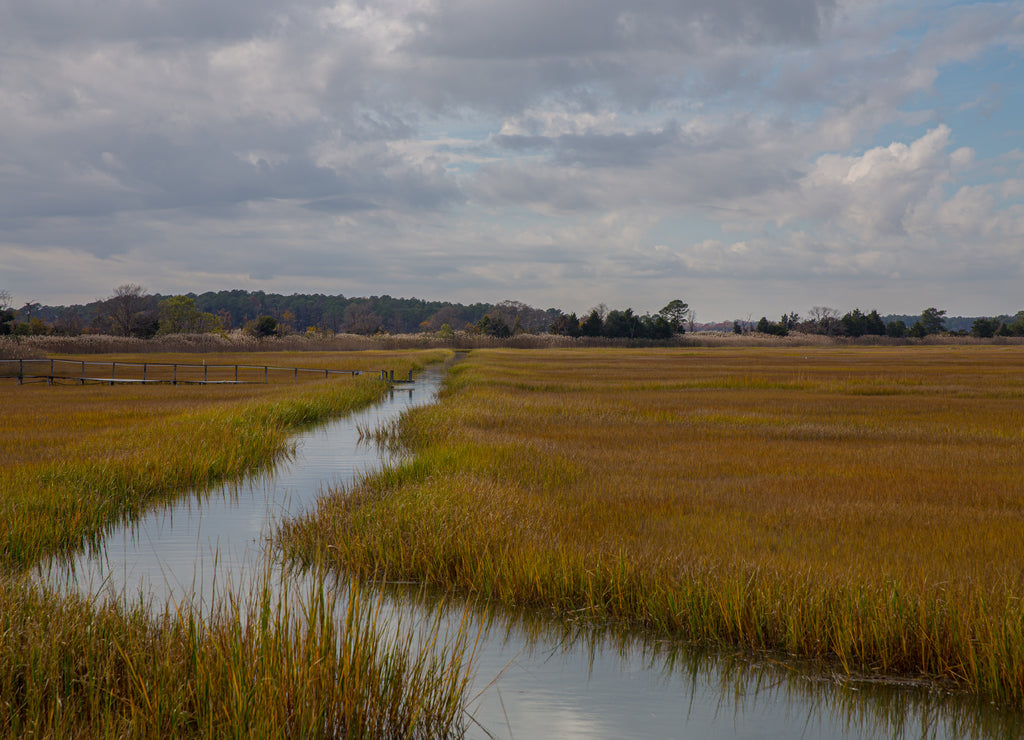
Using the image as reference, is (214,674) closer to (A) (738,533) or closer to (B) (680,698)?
(B) (680,698)

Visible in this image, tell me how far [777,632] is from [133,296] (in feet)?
456

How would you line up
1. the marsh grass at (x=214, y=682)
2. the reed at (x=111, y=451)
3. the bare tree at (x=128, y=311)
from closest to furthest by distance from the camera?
the marsh grass at (x=214, y=682)
the reed at (x=111, y=451)
the bare tree at (x=128, y=311)

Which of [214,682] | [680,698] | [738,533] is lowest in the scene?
[680,698]

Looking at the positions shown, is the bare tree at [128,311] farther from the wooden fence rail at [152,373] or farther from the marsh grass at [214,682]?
the marsh grass at [214,682]

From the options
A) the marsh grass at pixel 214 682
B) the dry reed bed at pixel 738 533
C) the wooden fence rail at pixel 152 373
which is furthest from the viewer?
the wooden fence rail at pixel 152 373

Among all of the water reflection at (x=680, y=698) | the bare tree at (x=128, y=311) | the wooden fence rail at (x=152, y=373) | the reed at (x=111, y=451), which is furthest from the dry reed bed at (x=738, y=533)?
the bare tree at (x=128, y=311)

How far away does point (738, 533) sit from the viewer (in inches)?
384

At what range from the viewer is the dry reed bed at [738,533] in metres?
6.68

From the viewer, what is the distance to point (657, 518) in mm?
10656

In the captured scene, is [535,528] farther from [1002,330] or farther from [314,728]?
[1002,330]

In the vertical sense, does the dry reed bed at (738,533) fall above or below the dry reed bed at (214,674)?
below

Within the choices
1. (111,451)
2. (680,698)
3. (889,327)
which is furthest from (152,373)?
(889,327)

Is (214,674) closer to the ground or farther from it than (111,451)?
farther from it

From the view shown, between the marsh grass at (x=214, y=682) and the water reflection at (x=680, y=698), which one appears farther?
the water reflection at (x=680, y=698)
